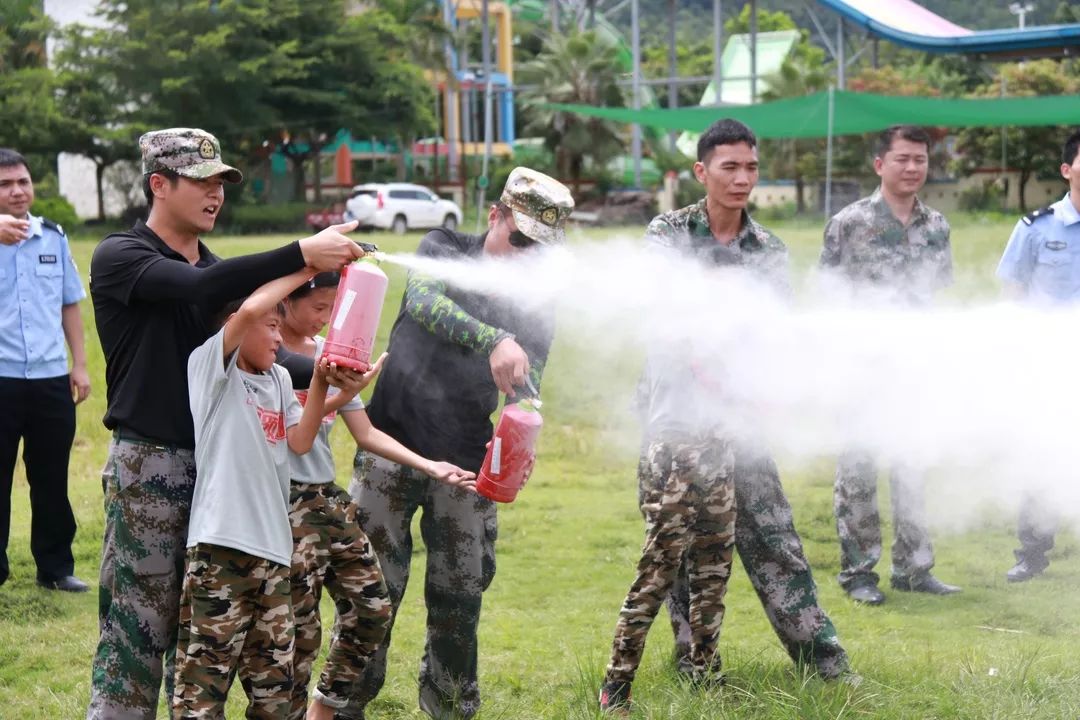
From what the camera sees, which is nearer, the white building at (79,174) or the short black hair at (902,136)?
the short black hair at (902,136)

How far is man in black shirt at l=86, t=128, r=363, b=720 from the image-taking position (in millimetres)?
3930

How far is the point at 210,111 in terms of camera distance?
39.7m

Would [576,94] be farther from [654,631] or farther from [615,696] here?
[615,696]

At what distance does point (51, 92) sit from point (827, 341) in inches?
1486

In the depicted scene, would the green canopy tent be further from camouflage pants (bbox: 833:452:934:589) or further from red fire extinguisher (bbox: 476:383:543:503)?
red fire extinguisher (bbox: 476:383:543:503)

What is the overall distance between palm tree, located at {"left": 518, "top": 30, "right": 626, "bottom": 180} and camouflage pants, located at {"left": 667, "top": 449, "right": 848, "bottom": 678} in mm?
42380

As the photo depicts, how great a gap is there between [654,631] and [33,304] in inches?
148

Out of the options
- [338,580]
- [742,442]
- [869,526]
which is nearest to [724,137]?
[742,442]

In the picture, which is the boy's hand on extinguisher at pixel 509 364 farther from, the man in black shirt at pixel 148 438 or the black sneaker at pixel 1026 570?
the black sneaker at pixel 1026 570

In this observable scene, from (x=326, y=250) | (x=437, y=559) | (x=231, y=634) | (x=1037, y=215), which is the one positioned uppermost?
(x=326, y=250)

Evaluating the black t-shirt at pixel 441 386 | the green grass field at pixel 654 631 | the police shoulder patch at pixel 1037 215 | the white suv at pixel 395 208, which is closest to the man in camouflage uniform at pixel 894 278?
the green grass field at pixel 654 631

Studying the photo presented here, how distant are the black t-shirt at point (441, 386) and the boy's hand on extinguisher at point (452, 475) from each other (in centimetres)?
26

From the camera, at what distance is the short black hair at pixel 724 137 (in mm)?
5125

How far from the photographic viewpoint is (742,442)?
5.00m
